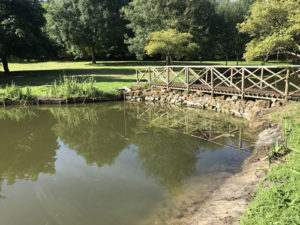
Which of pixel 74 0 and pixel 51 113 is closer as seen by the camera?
pixel 51 113

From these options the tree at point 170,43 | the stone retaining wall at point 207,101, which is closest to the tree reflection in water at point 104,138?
the stone retaining wall at point 207,101

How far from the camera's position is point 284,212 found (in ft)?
9.59

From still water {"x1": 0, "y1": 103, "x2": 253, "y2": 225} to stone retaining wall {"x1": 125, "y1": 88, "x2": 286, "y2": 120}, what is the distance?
707mm

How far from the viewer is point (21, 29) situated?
58.8 feet

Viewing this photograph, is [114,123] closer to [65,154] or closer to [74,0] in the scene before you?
[65,154]

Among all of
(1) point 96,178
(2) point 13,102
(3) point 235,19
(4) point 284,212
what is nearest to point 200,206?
(4) point 284,212

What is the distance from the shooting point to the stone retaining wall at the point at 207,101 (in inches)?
374

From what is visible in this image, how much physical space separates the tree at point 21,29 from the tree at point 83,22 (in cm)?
896

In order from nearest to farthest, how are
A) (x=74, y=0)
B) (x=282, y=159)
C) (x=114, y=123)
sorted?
(x=282, y=159)
(x=114, y=123)
(x=74, y=0)

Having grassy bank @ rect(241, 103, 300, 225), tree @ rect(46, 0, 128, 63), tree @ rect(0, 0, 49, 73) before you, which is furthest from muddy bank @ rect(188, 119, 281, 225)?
tree @ rect(46, 0, 128, 63)

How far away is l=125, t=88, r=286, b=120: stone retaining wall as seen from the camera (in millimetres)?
9508

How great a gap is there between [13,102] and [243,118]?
36.9 ft

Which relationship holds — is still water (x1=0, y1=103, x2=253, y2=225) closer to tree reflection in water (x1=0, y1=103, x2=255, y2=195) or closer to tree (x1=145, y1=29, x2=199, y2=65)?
tree reflection in water (x1=0, y1=103, x2=255, y2=195)

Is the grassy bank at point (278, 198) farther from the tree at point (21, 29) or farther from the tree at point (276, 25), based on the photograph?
the tree at point (21, 29)
